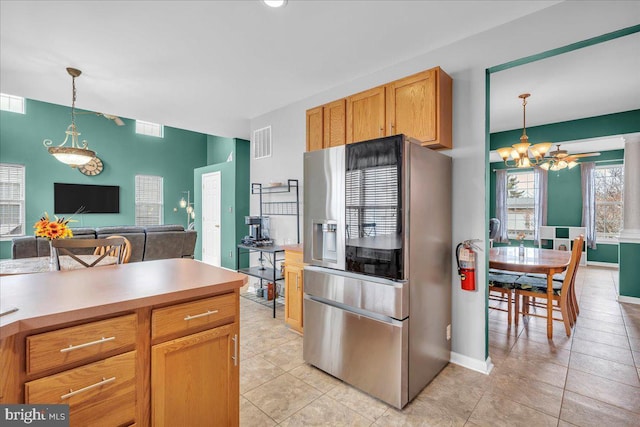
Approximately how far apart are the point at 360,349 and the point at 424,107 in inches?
74.9

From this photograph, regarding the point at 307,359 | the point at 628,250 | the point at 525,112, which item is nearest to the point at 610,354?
the point at 628,250

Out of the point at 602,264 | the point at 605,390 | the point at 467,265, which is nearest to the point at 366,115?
the point at 467,265

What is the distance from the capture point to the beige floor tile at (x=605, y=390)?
79.3 inches

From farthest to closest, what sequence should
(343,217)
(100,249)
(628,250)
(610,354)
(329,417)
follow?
(628,250) < (100,249) < (610,354) < (343,217) < (329,417)

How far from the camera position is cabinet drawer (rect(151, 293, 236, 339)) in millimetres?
1251

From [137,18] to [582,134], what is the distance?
562 cm

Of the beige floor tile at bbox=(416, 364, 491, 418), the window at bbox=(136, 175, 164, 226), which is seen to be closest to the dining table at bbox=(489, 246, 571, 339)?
the beige floor tile at bbox=(416, 364, 491, 418)

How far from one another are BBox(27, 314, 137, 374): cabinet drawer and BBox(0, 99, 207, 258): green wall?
781 cm

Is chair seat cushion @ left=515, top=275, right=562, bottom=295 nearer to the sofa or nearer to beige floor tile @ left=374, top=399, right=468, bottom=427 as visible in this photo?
beige floor tile @ left=374, top=399, right=468, bottom=427

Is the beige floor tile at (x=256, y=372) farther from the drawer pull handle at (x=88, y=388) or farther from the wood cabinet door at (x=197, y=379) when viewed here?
the drawer pull handle at (x=88, y=388)

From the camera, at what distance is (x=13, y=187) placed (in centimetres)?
693

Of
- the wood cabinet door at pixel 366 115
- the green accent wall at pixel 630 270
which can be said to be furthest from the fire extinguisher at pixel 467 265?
the green accent wall at pixel 630 270

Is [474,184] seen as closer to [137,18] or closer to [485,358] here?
[485,358]

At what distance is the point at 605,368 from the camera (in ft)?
8.01
